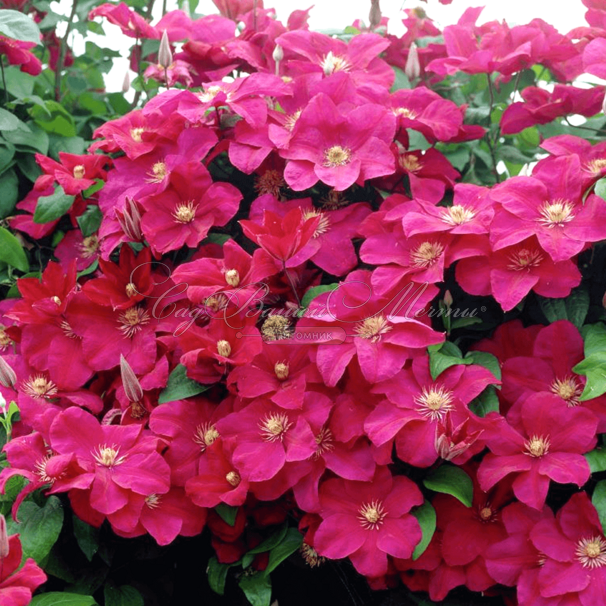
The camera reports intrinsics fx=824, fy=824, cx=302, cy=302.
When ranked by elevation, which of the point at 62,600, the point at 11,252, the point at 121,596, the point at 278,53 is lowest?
the point at 121,596

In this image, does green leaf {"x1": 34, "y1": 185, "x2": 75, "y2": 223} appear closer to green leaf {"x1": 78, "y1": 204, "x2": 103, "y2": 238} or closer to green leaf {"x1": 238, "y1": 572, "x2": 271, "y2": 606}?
green leaf {"x1": 78, "y1": 204, "x2": 103, "y2": 238}

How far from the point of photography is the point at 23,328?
99 centimetres

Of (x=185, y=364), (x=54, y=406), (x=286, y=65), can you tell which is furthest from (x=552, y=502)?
(x=286, y=65)

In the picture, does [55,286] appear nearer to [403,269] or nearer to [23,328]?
[23,328]

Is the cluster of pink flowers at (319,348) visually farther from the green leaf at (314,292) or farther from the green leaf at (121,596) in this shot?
the green leaf at (121,596)

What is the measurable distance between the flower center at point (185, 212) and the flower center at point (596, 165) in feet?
1.52

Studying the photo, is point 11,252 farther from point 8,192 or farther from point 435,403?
point 435,403

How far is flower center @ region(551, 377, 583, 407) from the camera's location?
88cm

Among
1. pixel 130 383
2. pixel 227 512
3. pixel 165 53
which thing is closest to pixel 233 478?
pixel 227 512

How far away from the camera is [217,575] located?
886 millimetres

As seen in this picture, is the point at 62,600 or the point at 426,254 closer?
the point at 62,600

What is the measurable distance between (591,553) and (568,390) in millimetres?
169

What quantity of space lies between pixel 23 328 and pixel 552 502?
639mm

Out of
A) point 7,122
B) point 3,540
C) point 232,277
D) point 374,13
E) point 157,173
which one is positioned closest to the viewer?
point 3,540
